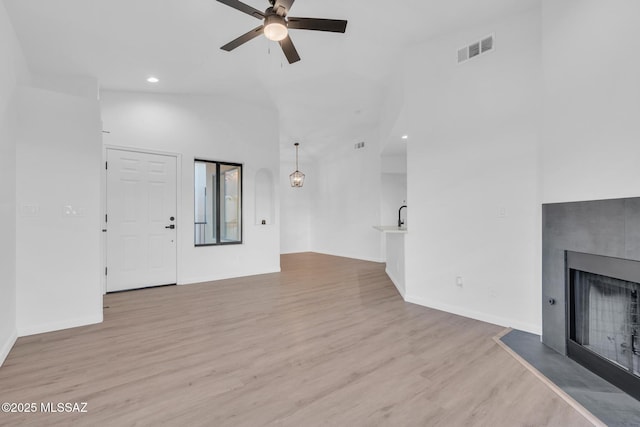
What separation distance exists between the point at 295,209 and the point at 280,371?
7.69m

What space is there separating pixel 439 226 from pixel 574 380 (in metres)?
1.92

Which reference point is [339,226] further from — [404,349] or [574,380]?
[574,380]

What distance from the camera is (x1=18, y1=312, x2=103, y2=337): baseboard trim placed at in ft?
9.90

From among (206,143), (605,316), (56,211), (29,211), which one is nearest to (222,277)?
(206,143)

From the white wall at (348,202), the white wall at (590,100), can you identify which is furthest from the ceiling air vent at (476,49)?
the white wall at (348,202)

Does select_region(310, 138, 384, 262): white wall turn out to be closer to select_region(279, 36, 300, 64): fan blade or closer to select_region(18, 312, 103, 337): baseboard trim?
select_region(279, 36, 300, 64): fan blade

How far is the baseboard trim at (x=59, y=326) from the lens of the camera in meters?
3.02

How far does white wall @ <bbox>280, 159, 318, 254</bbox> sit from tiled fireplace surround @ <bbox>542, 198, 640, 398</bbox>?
7.56 m

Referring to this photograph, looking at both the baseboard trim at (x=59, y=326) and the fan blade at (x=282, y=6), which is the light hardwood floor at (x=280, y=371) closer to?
the baseboard trim at (x=59, y=326)

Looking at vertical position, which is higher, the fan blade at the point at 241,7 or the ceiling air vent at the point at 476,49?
the ceiling air vent at the point at 476,49

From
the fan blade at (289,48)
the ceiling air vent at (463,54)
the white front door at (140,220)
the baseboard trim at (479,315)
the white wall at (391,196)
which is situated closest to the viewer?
the fan blade at (289,48)

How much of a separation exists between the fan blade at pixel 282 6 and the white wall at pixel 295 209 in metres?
6.91

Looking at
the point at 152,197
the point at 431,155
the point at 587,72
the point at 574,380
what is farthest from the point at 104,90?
the point at 574,380

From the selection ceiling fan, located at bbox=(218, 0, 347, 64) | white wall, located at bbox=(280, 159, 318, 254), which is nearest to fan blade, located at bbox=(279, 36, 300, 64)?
ceiling fan, located at bbox=(218, 0, 347, 64)
